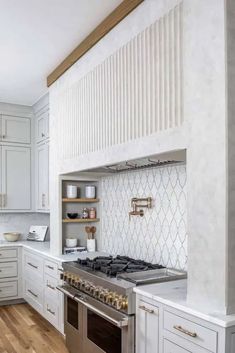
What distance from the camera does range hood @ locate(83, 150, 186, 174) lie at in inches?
91.5

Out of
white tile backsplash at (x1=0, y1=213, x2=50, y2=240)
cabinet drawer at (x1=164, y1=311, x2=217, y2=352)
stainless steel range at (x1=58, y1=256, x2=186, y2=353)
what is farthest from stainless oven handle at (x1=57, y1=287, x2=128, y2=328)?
white tile backsplash at (x1=0, y1=213, x2=50, y2=240)

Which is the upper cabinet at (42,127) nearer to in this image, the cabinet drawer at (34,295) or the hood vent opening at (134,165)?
the hood vent opening at (134,165)

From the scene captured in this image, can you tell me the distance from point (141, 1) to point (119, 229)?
210 centimetres

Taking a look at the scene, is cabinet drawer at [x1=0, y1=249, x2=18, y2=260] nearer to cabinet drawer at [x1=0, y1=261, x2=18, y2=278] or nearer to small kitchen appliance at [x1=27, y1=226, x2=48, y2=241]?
cabinet drawer at [x1=0, y1=261, x2=18, y2=278]

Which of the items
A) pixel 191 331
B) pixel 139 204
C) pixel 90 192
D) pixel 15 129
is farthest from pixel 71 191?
pixel 191 331

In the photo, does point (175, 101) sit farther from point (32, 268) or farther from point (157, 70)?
point (32, 268)

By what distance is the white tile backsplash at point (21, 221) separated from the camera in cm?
533

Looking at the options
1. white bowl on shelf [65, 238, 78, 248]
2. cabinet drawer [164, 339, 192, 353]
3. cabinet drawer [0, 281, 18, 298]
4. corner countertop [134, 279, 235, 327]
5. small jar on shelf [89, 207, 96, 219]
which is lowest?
cabinet drawer [0, 281, 18, 298]

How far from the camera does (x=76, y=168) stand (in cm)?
341

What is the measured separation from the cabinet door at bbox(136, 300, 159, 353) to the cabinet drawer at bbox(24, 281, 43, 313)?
6.96ft

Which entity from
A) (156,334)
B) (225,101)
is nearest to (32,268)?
(156,334)

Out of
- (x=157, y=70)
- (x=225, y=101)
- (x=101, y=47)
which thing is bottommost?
(x=225, y=101)

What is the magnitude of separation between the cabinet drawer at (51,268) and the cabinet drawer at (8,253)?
1.03 meters

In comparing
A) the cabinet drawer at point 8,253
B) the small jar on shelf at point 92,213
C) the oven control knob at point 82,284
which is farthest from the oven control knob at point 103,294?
the cabinet drawer at point 8,253
